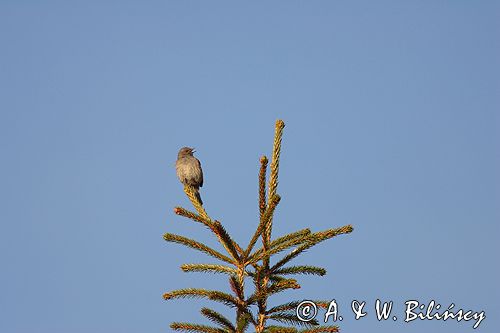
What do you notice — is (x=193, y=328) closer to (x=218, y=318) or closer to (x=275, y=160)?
(x=218, y=318)

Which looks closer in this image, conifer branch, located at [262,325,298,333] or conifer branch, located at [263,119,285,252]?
conifer branch, located at [262,325,298,333]

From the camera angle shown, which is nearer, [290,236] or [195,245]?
[290,236]

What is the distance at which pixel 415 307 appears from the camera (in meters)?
7.28

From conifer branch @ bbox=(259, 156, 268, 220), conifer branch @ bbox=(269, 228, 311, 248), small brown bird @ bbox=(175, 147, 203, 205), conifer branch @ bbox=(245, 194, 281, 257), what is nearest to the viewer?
conifer branch @ bbox=(245, 194, 281, 257)

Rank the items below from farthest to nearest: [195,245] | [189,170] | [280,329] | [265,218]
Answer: [189,170] → [195,245] → [265,218] → [280,329]

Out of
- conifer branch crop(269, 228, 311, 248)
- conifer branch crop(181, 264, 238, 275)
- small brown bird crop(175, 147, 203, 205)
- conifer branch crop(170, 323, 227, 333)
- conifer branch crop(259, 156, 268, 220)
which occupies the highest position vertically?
small brown bird crop(175, 147, 203, 205)

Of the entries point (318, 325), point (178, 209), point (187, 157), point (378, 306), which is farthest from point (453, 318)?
point (187, 157)

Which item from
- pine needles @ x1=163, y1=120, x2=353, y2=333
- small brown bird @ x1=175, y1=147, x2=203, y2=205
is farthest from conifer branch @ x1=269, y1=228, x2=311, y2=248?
small brown bird @ x1=175, y1=147, x2=203, y2=205

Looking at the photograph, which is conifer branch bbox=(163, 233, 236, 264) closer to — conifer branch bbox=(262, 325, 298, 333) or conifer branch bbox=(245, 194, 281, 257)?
conifer branch bbox=(245, 194, 281, 257)

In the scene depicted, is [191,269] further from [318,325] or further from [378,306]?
[378,306]

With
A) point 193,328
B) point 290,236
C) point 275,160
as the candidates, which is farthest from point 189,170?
point 193,328

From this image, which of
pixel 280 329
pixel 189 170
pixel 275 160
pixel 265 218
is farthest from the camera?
pixel 189 170

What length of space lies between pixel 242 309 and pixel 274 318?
0.37 m

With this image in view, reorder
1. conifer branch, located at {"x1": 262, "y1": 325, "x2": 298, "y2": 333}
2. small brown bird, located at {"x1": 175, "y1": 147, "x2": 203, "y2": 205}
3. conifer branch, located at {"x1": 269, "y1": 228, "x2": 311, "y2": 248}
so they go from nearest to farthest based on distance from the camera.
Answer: conifer branch, located at {"x1": 262, "y1": 325, "x2": 298, "y2": 333}
conifer branch, located at {"x1": 269, "y1": 228, "x2": 311, "y2": 248}
small brown bird, located at {"x1": 175, "y1": 147, "x2": 203, "y2": 205}
